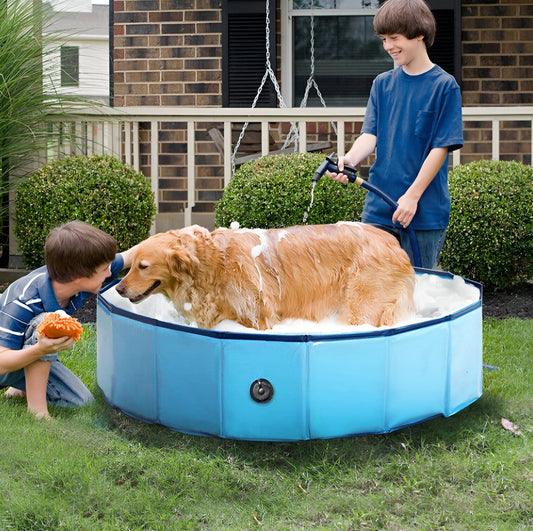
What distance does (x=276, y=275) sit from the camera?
3.03 m

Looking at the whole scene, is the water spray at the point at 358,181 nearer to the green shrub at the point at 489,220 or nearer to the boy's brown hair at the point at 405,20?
the boy's brown hair at the point at 405,20

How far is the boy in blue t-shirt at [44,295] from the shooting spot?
317 centimetres

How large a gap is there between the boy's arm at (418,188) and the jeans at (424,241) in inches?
11.7

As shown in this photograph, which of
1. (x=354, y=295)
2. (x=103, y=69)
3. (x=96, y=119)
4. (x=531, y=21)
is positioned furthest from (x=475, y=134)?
(x=103, y=69)

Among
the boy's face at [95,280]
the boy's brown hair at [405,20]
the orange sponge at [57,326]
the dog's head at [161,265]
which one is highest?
the boy's brown hair at [405,20]

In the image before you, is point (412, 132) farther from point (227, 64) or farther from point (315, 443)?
point (227, 64)

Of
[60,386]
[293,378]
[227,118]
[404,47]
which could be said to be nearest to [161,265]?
[293,378]

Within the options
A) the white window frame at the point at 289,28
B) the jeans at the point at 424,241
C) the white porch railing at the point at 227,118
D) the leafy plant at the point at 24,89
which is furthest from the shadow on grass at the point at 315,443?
the white window frame at the point at 289,28

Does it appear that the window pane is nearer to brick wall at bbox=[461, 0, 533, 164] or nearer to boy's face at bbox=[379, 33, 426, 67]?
brick wall at bbox=[461, 0, 533, 164]

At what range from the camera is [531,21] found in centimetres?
841

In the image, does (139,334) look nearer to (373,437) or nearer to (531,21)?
(373,437)

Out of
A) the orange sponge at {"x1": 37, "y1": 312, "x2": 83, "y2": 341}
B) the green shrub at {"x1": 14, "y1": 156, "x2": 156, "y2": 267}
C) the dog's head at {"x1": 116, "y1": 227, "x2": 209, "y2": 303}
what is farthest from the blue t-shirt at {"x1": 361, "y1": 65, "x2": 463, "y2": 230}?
the green shrub at {"x1": 14, "y1": 156, "x2": 156, "y2": 267}

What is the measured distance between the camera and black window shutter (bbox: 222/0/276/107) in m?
8.25

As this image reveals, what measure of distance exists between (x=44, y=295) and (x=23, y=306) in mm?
104
